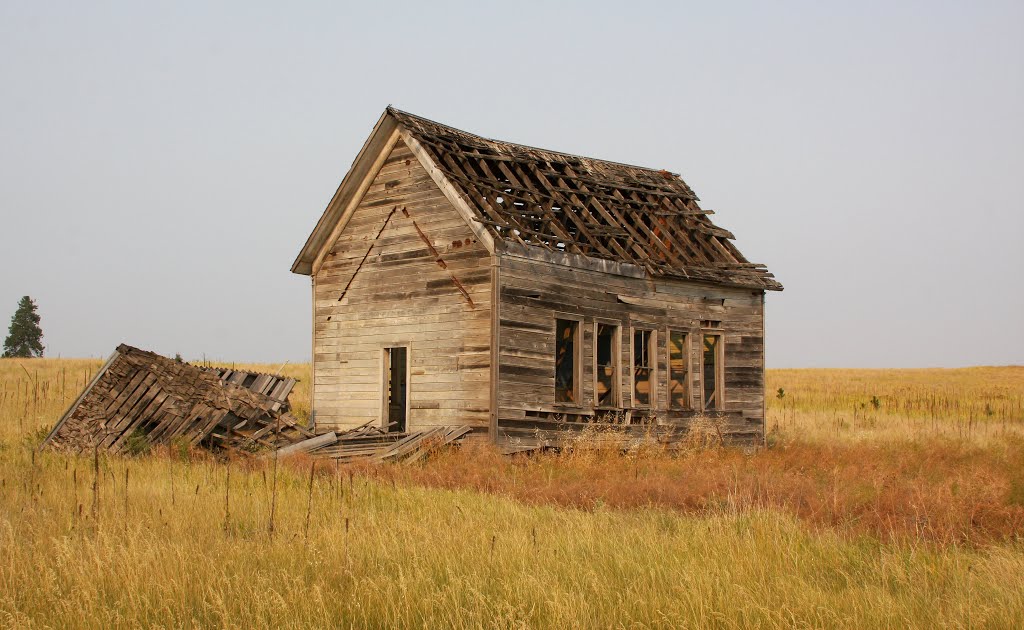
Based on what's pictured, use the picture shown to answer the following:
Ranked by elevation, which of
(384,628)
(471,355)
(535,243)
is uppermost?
(535,243)

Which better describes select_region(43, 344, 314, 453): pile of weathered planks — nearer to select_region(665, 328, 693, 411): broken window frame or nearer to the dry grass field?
the dry grass field

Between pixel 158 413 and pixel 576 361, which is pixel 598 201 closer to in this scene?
pixel 576 361

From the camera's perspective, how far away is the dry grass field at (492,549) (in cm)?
607

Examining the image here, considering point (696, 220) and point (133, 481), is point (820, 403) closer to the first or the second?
point (696, 220)

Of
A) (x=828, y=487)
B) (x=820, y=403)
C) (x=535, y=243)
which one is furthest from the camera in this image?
(x=820, y=403)

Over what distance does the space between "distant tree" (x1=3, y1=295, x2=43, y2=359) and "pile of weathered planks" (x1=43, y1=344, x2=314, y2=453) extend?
51.4 metres

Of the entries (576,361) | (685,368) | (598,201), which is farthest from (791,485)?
(598,201)

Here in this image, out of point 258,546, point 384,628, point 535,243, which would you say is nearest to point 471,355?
point 535,243

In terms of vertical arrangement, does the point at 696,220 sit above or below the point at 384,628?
above

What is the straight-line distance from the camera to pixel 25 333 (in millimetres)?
62250

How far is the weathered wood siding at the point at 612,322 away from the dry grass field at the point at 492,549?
98.6 inches

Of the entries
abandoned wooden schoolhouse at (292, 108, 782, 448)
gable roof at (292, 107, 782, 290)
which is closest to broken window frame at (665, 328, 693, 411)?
abandoned wooden schoolhouse at (292, 108, 782, 448)

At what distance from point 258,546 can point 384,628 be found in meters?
1.80

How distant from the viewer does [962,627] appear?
5695 millimetres
